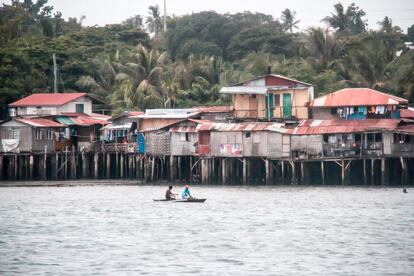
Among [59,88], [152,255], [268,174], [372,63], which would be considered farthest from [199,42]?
[152,255]

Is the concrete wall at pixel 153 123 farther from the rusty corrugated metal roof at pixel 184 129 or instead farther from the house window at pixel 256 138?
the house window at pixel 256 138

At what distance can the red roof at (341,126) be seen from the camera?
207 ft

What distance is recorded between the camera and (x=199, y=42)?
108250 mm

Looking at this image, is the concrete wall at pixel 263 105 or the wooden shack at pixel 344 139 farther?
the concrete wall at pixel 263 105

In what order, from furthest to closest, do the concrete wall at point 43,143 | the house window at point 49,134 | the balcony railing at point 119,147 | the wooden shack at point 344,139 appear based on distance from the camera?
the house window at point 49,134 < the concrete wall at point 43,143 < the balcony railing at point 119,147 < the wooden shack at point 344,139

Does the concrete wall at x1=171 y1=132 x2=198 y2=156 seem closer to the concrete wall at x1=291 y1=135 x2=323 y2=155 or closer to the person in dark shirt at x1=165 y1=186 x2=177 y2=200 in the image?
the concrete wall at x1=291 y1=135 x2=323 y2=155

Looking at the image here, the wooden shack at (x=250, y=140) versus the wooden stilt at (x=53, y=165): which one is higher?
the wooden shack at (x=250, y=140)

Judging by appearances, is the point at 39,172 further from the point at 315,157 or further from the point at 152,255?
the point at 152,255

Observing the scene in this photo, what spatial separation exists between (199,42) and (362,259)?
237ft

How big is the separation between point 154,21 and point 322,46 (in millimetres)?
58786

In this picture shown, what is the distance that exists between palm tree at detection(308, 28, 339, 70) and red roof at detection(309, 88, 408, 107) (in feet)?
54.6

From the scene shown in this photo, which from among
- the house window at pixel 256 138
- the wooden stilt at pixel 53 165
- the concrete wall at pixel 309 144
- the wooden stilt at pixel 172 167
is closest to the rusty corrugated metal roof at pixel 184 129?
the wooden stilt at pixel 172 167

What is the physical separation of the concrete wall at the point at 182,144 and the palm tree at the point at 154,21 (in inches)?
2803

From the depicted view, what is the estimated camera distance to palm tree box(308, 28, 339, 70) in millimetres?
83750
